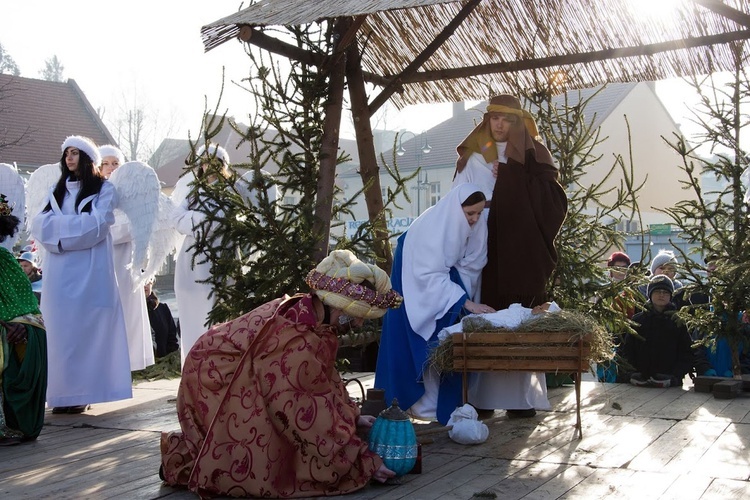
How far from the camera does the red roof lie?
105 ft

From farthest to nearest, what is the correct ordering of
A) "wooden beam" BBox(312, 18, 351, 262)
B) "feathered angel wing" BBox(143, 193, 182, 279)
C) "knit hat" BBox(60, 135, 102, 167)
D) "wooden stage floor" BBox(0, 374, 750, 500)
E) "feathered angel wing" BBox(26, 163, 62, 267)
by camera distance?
1. "feathered angel wing" BBox(26, 163, 62, 267)
2. "feathered angel wing" BBox(143, 193, 182, 279)
3. "knit hat" BBox(60, 135, 102, 167)
4. "wooden beam" BBox(312, 18, 351, 262)
5. "wooden stage floor" BBox(0, 374, 750, 500)

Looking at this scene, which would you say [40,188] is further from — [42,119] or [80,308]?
[42,119]

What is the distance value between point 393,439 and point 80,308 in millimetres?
3541

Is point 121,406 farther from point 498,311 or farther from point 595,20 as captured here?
point 595,20

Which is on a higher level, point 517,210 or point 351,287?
point 517,210

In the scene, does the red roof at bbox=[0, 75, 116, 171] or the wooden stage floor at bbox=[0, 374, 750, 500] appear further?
the red roof at bbox=[0, 75, 116, 171]

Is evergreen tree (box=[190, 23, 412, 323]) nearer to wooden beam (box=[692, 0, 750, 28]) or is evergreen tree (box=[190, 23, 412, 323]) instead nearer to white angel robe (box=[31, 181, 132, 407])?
white angel robe (box=[31, 181, 132, 407])

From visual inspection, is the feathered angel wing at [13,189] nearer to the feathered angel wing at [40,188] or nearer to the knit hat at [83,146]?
the knit hat at [83,146]

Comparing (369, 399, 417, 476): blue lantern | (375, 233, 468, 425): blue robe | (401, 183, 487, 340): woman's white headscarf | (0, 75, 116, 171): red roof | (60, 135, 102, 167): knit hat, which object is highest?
(0, 75, 116, 171): red roof

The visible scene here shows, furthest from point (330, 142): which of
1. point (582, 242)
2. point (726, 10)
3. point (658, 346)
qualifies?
point (658, 346)

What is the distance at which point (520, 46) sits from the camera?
28.2 ft

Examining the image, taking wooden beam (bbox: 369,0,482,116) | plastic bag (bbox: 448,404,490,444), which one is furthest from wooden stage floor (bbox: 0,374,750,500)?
wooden beam (bbox: 369,0,482,116)

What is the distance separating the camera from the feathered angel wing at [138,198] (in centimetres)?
774

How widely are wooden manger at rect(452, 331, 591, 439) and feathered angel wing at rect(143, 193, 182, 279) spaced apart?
339 cm
